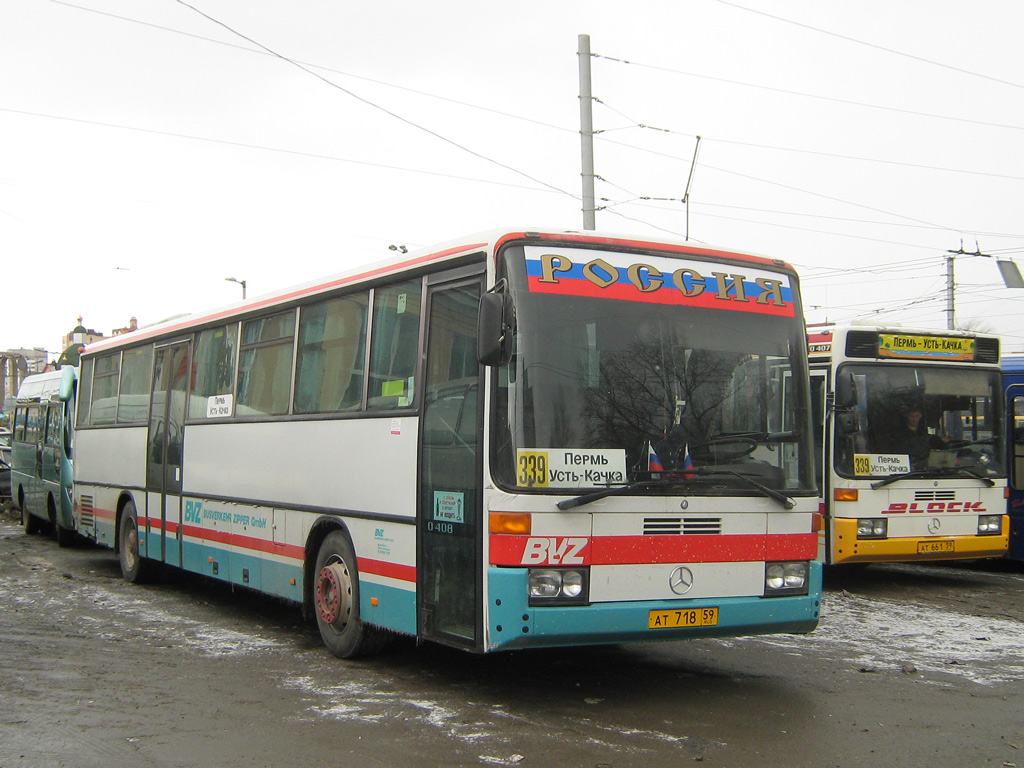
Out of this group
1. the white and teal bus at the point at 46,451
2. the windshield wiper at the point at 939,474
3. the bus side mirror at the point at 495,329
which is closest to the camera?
the bus side mirror at the point at 495,329

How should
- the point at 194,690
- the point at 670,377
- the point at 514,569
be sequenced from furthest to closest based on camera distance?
the point at 194,690 < the point at 670,377 < the point at 514,569

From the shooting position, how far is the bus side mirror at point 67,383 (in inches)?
763

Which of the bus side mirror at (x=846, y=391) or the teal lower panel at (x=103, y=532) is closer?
the bus side mirror at (x=846, y=391)

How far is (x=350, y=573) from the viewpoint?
8.62 metres

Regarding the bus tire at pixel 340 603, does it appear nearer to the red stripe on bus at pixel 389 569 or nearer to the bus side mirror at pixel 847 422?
the red stripe on bus at pixel 389 569

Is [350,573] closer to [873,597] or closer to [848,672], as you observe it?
[848,672]

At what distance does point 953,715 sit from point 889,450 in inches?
230

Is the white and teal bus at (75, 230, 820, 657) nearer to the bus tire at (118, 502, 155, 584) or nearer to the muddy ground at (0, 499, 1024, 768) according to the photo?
the muddy ground at (0, 499, 1024, 768)

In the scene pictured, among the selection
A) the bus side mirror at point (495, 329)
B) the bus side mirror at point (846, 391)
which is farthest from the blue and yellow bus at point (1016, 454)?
the bus side mirror at point (495, 329)

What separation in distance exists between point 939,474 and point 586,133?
7263mm

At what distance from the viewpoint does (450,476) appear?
24.2 ft

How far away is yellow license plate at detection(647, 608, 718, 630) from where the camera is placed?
7000 mm

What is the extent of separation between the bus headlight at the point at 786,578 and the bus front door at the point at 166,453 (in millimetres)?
7388

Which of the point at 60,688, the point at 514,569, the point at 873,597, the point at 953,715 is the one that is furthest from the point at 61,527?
the point at 953,715
